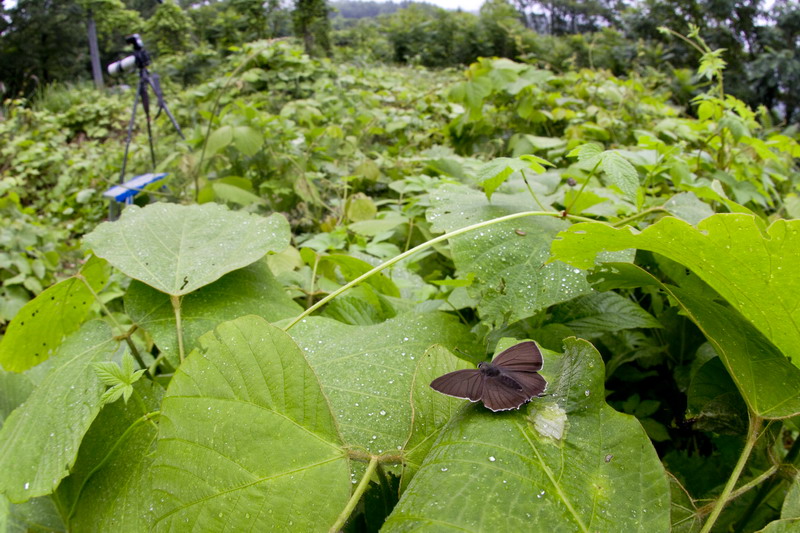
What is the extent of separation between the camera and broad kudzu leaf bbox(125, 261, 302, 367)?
0.65m

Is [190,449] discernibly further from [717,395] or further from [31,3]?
[31,3]

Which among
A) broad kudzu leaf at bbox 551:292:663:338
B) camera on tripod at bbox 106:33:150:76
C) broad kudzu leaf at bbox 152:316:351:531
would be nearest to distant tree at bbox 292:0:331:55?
camera on tripod at bbox 106:33:150:76

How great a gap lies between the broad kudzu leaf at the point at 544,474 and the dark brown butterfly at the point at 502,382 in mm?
20

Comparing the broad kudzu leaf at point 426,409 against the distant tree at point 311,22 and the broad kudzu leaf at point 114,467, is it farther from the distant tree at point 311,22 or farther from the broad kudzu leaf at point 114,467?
the distant tree at point 311,22

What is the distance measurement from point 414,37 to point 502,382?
14.0 m

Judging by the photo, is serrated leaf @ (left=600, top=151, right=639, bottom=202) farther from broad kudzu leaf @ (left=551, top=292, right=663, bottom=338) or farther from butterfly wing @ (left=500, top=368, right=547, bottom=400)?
butterfly wing @ (left=500, top=368, right=547, bottom=400)

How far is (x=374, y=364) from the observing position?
1.85 feet

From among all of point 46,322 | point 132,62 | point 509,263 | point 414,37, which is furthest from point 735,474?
point 414,37

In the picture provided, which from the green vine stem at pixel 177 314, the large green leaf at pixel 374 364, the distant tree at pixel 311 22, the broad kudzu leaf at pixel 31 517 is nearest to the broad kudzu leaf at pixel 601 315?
the large green leaf at pixel 374 364

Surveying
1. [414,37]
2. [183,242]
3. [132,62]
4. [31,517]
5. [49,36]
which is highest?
[49,36]

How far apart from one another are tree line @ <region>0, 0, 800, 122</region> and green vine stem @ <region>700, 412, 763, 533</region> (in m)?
8.51

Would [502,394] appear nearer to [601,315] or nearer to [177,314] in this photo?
[601,315]

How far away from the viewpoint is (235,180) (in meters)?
2.13

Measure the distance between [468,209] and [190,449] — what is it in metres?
0.53
